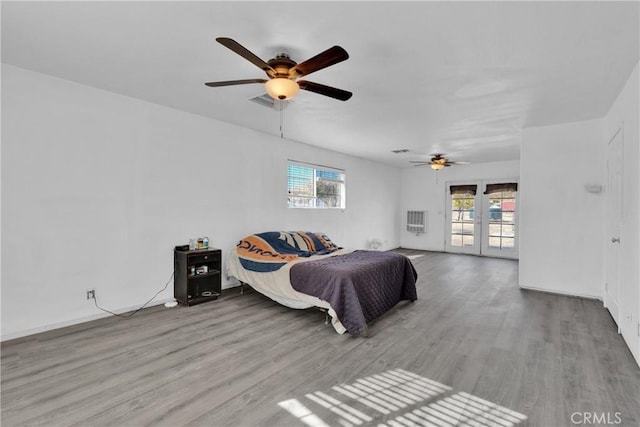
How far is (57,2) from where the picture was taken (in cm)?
192

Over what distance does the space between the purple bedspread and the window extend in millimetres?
2084

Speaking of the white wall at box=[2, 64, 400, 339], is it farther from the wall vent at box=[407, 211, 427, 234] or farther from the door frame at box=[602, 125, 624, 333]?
the wall vent at box=[407, 211, 427, 234]

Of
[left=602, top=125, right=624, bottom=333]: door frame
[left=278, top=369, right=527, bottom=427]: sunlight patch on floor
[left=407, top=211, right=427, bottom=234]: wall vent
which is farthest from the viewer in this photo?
[left=407, top=211, right=427, bottom=234]: wall vent

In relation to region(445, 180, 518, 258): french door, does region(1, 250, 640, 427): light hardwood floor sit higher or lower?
lower

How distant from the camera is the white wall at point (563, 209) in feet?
13.6

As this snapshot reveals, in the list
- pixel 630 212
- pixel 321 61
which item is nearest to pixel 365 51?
pixel 321 61

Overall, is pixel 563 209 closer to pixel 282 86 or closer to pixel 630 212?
pixel 630 212

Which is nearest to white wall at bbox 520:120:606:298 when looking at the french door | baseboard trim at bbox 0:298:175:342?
the french door

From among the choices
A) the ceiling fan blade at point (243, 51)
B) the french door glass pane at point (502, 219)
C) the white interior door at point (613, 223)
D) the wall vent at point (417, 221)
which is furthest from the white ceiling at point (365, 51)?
the wall vent at point (417, 221)

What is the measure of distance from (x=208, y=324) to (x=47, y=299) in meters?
1.57

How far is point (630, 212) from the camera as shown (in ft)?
9.12

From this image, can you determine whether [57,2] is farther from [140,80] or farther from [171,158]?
[171,158]

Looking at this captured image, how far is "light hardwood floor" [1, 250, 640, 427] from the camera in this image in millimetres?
1841

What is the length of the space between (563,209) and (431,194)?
435cm
